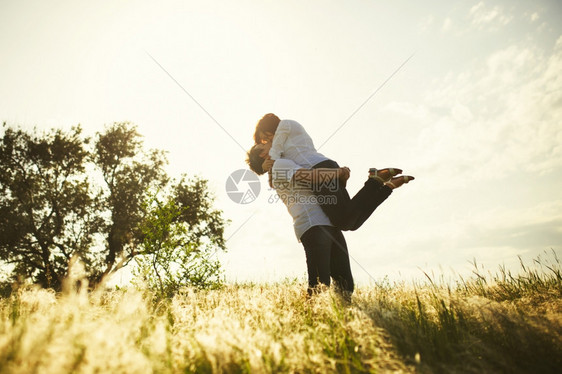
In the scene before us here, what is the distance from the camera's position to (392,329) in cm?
236

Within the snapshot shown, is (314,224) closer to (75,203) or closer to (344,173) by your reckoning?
(344,173)

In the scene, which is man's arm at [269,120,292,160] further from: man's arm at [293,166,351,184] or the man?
man's arm at [293,166,351,184]

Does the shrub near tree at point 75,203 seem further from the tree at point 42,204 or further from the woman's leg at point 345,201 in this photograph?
the woman's leg at point 345,201

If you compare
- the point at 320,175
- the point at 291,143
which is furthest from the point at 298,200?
the point at 291,143

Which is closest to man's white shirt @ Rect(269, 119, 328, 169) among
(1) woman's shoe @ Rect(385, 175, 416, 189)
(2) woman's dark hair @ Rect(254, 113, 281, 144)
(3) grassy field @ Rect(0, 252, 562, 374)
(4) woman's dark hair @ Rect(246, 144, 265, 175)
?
(2) woman's dark hair @ Rect(254, 113, 281, 144)

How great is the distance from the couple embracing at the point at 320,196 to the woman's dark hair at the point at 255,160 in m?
0.52

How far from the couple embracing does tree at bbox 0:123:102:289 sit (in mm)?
16313

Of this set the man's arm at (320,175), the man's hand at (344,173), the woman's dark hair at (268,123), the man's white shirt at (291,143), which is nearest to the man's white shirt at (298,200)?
the man's arm at (320,175)

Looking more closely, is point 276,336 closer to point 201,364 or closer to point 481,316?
point 201,364

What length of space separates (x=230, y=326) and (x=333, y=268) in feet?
6.70

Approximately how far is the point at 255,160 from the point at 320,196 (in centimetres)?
134

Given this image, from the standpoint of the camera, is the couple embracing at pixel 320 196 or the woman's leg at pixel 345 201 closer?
the couple embracing at pixel 320 196

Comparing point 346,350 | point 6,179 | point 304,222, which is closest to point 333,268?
point 304,222

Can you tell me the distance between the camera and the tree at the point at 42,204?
1588 centimetres
